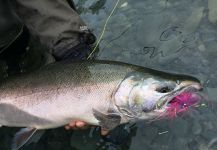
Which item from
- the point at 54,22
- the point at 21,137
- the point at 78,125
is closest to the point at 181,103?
the point at 78,125

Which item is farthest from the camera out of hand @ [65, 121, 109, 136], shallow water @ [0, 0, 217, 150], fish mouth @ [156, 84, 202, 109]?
shallow water @ [0, 0, 217, 150]

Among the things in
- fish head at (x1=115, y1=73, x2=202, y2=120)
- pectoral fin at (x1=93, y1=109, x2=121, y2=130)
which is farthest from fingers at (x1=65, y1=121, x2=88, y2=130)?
fish head at (x1=115, y1=73, x2=202, y2=120)

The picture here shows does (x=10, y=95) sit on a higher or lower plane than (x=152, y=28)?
higher

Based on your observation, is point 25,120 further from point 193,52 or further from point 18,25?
point 193,52

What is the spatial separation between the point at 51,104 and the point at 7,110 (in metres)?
0.37

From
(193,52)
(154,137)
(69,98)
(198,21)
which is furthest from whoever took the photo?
(198,21)

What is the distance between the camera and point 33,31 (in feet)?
13.3

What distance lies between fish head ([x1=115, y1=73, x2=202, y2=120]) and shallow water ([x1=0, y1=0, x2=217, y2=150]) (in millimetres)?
367

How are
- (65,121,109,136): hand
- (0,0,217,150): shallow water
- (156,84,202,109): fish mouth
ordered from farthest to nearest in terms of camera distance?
1. (0,0,217,150): shallow water
2. (65,121,109,136): hand
3. (156,84,202,109): fish mouth

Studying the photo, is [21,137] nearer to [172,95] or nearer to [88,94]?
[88,94]

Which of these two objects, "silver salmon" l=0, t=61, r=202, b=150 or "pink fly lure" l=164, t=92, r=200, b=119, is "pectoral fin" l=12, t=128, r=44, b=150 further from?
"pink fly lure" l=164, t=92, r=200, b=119

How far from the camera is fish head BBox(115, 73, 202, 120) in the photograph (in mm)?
3051

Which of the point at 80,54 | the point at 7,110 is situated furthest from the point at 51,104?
the point at 80,54

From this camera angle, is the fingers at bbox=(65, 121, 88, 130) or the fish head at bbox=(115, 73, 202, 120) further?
the fingers at bbox=(65, 121, 88, 130)
